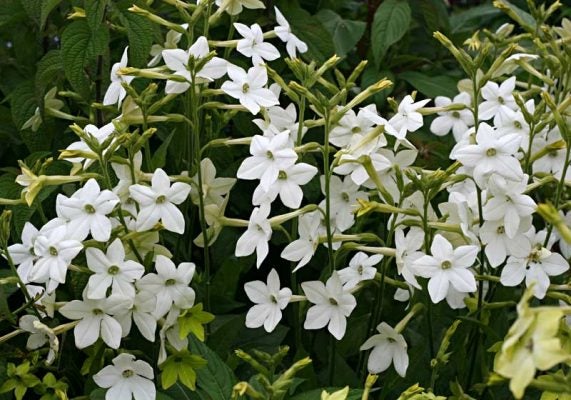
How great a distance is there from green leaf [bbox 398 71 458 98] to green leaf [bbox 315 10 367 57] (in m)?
0.15

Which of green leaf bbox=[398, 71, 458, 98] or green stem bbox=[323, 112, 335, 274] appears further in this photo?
green leaf bbox=[398, 71, 458, 98]

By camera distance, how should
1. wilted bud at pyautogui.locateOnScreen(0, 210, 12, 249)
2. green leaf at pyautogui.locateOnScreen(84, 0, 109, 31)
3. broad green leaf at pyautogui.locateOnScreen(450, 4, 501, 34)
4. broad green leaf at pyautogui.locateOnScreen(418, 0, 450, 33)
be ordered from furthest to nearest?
broad green leaf at pyautogui.locateOnScreen(450, 4, 501, 34) < broad green leaf at pyautogui.locateOnScreen(418, 0, 450, 33) < green leaf at pyautogui.locateOnScreen(84, 0, 109, 31) < wilted bud at pyautogui.locateOnScreen(0, 210, 12, 249)

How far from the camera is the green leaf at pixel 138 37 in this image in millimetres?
1646

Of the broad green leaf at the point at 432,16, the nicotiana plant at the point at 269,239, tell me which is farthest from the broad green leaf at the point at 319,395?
the broad green leaf at the point at 432,16

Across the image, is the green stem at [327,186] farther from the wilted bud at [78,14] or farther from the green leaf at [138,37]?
the wilted bud at [78,14]

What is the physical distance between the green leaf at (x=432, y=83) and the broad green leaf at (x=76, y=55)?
0.81 m

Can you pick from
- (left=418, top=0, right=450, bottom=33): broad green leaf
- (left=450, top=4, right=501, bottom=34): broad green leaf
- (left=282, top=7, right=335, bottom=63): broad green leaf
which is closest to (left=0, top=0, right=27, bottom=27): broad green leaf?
(left=282, top=7, right=335, bottom=63): broad green leaf

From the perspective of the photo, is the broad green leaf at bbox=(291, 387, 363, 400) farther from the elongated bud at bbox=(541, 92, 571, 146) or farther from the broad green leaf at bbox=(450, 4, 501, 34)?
the broad green leaf at bbox=(450, 4, 501, 34)

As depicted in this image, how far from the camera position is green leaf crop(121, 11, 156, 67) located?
165 cm

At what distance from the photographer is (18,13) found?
1.89 meters

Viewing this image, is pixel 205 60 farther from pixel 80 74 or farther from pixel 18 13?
pixel 18 13

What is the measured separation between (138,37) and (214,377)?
0.64m

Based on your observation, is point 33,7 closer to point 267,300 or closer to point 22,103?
point 22,103

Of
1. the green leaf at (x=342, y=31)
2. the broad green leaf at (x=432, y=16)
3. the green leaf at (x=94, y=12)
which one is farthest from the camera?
the broad green leaf at (x=432, y=16)
